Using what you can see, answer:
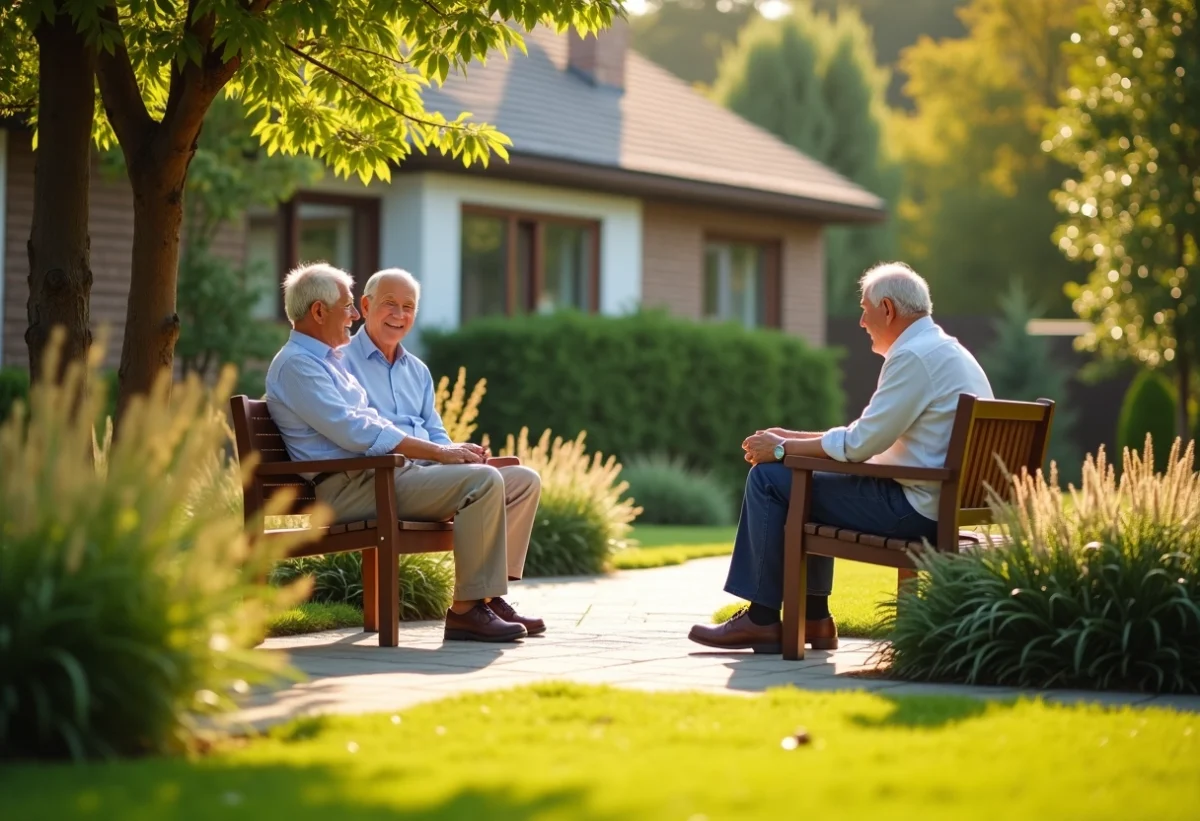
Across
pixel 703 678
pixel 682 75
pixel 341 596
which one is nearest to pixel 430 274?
pixel 341 596

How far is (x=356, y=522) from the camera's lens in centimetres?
696

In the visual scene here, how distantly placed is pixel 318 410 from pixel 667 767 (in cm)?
326

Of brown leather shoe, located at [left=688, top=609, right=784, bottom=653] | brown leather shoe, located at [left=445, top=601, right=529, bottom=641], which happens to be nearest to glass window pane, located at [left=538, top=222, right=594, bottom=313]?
brown leather shoe, located at [left=445, top=601, right=529, bottom=641]

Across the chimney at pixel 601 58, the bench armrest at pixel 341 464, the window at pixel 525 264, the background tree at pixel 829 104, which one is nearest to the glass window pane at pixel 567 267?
the window at pixel 525 264

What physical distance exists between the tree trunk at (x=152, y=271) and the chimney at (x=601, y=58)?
15238 millimetres

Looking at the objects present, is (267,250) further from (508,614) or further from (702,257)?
(508,614)

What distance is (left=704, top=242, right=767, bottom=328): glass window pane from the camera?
22.4 metres

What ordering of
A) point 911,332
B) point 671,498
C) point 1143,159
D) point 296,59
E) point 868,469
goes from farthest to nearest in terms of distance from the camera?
point 1143,159
point 671,498
point 296,59
point 911,332
point 868,469

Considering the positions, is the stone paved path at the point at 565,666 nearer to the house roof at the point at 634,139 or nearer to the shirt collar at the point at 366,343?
the shirt collar at the point at 366,343

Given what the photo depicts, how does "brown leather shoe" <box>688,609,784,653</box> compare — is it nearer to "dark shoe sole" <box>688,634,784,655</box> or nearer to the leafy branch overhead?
"dark shoe sole" <box>688,634,784,655</box>

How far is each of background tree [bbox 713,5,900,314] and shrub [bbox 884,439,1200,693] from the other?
103 ft

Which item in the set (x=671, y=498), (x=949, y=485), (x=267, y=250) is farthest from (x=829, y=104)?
(x=949, y=485)

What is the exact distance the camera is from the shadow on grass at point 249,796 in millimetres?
3611

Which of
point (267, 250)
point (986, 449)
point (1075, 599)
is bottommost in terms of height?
point (1075, 599)
